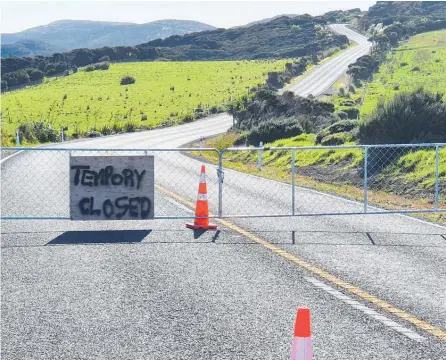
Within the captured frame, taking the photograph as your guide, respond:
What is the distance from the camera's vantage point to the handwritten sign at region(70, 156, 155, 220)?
13156 mm

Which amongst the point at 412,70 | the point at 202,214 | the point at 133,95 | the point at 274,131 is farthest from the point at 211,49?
the point at 202,214

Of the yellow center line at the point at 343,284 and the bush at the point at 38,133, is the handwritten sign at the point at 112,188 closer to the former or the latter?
the yellow center line at the point at 343,284

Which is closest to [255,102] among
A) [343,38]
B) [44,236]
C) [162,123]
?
[162,123]

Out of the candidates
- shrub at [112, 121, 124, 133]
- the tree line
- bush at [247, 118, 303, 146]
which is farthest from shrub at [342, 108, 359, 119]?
the tree line

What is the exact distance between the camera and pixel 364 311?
7480mm

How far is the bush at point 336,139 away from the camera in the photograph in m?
26.2

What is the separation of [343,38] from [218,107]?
94.4m

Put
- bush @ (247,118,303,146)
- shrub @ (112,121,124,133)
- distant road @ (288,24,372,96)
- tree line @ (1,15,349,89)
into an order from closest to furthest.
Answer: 1. bush @ (247,118,303,146)
2. shrub @ (112,121,124,133)
3. distant road @ (288,24,372,96)
4. tree line @ (1,15,349,89)

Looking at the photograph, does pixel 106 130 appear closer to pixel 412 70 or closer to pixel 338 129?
pixel 338 129

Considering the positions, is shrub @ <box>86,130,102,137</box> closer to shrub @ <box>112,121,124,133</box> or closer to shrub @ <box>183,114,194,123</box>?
shrub @ <box>112,121,124,133</box>

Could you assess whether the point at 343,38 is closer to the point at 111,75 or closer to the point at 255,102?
the point at 111,75

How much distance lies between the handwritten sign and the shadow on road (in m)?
0.67

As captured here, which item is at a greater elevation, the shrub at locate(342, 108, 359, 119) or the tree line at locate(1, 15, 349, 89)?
the tree line at locate(1, 15, 349, 89)

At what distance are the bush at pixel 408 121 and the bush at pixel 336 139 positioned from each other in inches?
124
